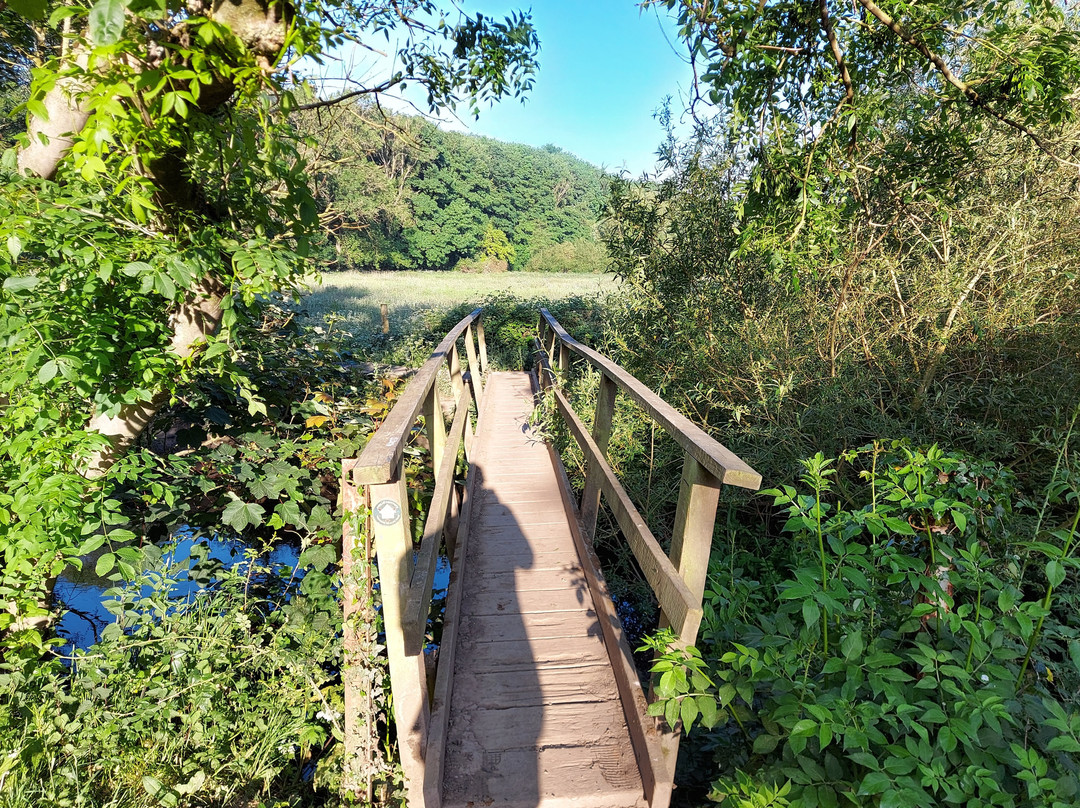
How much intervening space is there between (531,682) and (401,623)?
952 mm

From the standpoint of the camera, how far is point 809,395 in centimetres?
412

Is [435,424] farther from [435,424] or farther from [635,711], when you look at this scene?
[635,711]

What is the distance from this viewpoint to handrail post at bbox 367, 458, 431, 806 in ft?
5.79

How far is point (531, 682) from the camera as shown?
97.1 inches

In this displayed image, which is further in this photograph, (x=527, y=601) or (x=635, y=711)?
(x=527, y=601)

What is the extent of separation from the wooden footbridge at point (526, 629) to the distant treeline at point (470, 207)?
110 ft

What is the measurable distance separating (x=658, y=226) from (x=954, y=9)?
2931mm

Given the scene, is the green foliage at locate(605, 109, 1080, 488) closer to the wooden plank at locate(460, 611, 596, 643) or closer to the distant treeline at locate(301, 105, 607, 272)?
the wooden plank at locate(460, 611, 596, 643)

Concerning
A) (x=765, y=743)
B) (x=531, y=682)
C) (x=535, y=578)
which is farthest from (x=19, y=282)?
(x=765, y=743)

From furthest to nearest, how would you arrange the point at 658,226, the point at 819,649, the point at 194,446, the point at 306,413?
1. the point at 658,226
2. the point at 306,413
3. the point at 194,446
4. the point at 819,649

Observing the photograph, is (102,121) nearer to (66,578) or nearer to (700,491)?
(700,491)

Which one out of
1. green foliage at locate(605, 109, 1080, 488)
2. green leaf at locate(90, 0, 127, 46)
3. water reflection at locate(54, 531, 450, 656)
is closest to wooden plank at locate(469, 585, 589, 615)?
water reflection at locate(54, 531, 450, 656)

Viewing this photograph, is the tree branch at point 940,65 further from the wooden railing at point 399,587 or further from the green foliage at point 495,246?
the green foliage at point 495,246

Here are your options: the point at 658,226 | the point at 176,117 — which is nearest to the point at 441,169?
the point at 658,226
